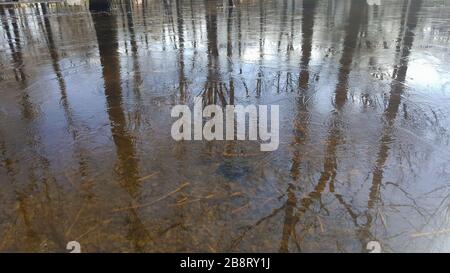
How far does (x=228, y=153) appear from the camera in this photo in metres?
3.46

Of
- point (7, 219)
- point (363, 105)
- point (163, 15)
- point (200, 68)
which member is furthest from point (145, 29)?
point (7, 219)

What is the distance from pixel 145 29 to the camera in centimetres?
1018

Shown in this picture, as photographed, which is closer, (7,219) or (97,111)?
(7,219)

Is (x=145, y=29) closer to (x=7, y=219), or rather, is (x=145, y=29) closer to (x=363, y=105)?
(x=363, y=105)

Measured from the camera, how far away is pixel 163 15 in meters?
13.4

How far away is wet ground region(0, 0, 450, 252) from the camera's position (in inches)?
98.2

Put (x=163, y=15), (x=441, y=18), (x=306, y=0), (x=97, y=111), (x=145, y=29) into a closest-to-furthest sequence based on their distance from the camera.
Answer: (x=97, y=111) < (x=145, y=29) < (x=441, y=18) < (x=163, y=15) < (x=306, y=0)

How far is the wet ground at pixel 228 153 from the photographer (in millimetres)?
2494
